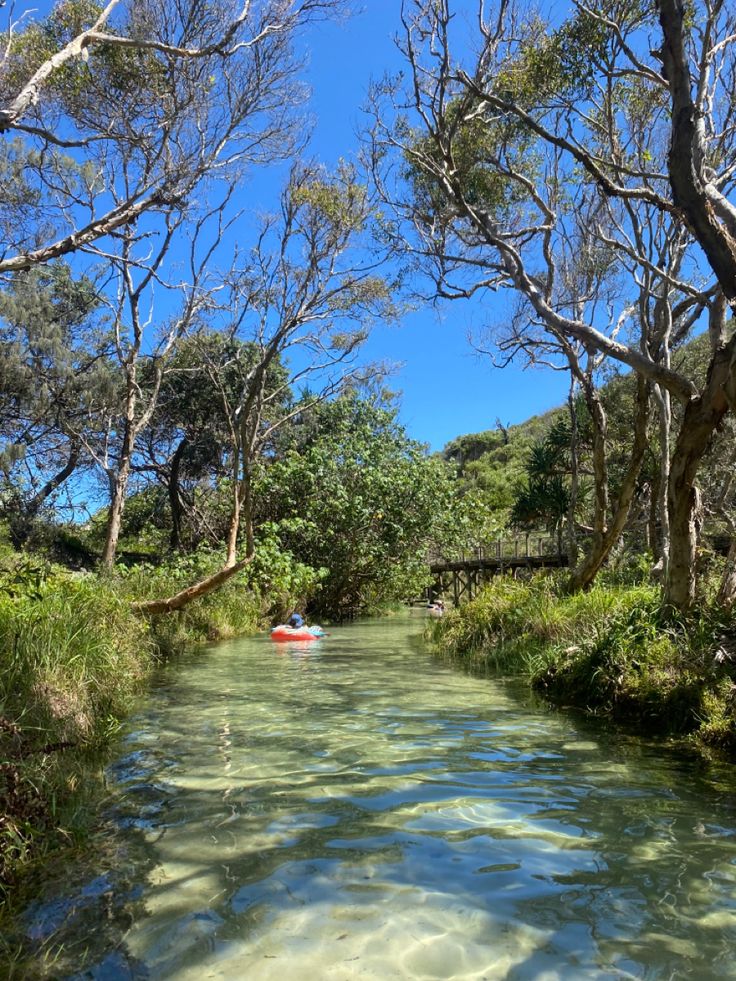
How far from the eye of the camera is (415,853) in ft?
11.4

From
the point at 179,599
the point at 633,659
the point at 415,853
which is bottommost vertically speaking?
the point at 415,853

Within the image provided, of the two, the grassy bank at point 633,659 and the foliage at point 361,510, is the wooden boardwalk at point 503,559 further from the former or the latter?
the grassy bank at point 633,659

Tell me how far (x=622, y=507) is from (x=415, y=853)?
7.91 metres

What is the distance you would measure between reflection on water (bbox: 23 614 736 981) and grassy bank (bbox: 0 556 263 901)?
0.32 metres

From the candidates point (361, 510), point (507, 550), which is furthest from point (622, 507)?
point (507, 550)

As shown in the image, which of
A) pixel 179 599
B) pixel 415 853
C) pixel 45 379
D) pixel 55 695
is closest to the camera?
pixel 415 853

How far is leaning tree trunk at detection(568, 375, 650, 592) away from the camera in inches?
409

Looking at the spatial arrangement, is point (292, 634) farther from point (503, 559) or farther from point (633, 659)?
point (503, 559)

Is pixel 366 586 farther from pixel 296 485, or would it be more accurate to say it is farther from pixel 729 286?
pixel 729 286

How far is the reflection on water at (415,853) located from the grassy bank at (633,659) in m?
0.47

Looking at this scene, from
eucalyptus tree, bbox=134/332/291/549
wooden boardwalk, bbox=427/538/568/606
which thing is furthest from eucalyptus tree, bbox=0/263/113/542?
wooden boardwalk, bbox=427/538/568/606

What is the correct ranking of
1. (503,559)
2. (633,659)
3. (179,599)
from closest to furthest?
(633,659), (179,599), (503,559)

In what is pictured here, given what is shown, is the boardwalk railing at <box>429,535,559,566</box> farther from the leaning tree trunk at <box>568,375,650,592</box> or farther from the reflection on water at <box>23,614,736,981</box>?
the reflection on water at <box>23,614,736,981</box>

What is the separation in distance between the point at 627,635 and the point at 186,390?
21508 millimetres
